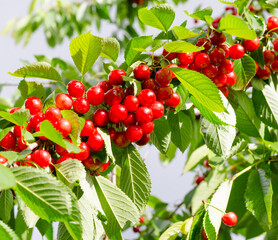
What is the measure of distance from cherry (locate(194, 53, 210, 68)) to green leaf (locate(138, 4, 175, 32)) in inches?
5.0

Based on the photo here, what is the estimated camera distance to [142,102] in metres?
0.95

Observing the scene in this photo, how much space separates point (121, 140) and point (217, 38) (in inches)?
16.6

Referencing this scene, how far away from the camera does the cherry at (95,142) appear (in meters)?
0.88

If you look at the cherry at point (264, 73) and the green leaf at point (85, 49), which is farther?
the cherry at point (264, 73)

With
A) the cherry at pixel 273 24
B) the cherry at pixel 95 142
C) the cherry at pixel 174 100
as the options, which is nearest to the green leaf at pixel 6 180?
the cherry at pixel 95 142

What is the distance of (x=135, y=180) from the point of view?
987mm

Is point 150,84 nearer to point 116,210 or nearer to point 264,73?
point 116,210

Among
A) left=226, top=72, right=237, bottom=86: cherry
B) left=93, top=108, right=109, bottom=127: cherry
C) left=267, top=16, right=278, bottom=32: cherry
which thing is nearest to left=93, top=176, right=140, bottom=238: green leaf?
left=93, top=108, right=109, bottom=127: cherry

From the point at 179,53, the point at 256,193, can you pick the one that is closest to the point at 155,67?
the point at 179,53

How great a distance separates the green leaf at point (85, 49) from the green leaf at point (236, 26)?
342mm

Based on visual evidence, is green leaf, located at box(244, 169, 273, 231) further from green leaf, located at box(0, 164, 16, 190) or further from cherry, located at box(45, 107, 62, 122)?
green leaf, located at box(0, 164, 16, 190)

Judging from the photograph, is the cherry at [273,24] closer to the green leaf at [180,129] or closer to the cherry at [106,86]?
the green leaf at [180,129]

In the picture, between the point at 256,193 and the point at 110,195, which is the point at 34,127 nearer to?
the point at 110,195

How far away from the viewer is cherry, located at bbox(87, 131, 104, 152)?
884 mm
